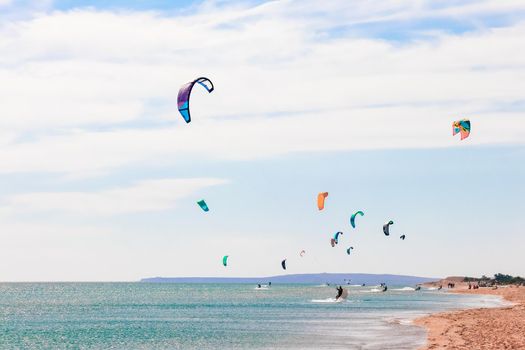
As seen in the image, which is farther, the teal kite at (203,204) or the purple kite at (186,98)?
the teal kite at (203,204)

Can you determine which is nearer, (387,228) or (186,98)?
(186,98)

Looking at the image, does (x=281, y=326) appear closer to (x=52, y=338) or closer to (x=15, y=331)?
(x=52, y=338)

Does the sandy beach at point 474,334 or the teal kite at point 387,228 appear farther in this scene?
the teal kite at point 387,228

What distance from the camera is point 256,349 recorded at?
3112 centimetres

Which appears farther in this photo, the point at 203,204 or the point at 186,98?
the point at 203,204

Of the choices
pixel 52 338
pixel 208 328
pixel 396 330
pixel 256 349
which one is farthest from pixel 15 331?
pixel 396 330

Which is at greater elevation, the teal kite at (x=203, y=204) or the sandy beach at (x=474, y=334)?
the teal kite at (x=203, y=204)

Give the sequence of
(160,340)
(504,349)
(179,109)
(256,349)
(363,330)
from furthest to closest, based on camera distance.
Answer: (363,330) → (160,340) → (256,349) → (179,109) → (504,349)

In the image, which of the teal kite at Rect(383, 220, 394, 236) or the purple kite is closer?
the purple kite

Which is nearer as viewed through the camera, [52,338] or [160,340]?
[160,340]

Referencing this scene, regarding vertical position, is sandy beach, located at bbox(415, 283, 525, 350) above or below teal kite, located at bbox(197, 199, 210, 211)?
below

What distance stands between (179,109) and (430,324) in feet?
70.4

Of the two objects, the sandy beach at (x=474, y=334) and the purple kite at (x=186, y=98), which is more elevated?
the purple kite at (x=186, y=98)

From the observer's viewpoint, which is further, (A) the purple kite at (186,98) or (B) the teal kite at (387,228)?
(B) the teal kite at (387,228)
